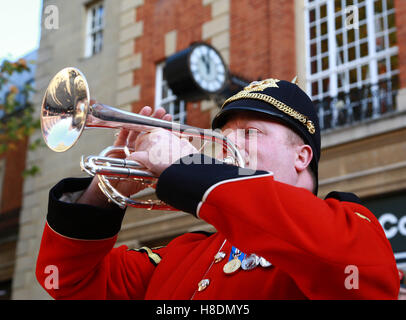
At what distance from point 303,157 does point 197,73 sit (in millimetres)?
6201

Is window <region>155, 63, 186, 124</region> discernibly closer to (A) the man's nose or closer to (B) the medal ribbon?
(A) the man's nose

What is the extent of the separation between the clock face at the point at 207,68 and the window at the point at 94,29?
14.2 ft

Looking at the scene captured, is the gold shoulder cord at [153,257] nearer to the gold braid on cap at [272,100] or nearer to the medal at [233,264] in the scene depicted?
the medal at [233,264]

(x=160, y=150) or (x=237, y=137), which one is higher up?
(x=237, y=137)

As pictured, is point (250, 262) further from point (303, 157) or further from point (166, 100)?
point (166, 100)

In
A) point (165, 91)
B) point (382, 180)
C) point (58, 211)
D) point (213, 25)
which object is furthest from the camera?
point (165, 91)

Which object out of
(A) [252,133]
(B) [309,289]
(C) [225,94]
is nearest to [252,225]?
(B) [309,289]

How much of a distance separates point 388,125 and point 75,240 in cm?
607

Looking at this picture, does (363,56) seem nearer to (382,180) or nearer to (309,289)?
(382,180)

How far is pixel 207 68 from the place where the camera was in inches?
347

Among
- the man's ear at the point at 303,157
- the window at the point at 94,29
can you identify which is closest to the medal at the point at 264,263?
the man's ear at the point at 303,157

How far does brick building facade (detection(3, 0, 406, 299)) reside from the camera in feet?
25.5

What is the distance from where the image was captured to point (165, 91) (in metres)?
11.3

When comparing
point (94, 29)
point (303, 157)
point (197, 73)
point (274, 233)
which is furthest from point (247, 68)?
point (274, 233)
